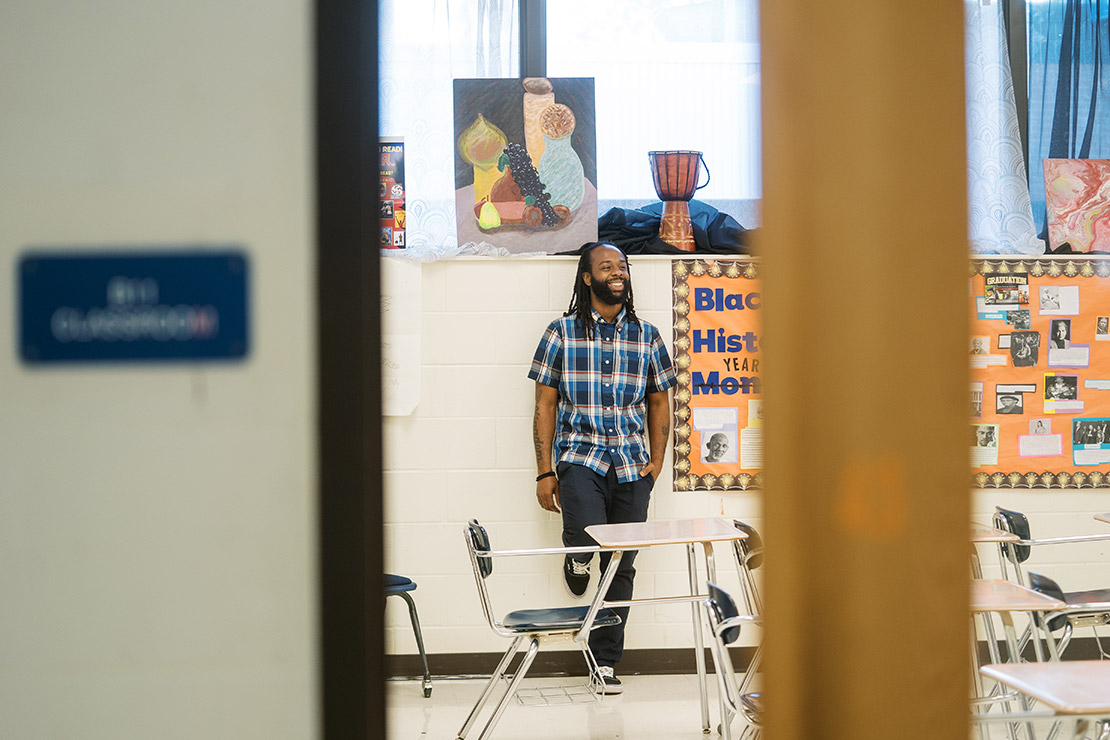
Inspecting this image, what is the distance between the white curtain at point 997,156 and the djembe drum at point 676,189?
1336mm

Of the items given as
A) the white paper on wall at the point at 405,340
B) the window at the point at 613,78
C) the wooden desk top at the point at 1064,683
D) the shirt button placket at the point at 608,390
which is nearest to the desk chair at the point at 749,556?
the shirt button placket at the point at 608,390

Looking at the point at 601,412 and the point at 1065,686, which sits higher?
the point at 601,412

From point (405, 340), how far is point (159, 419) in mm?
3377

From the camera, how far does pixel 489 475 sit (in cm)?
453

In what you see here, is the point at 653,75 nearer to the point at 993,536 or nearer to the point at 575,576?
the point at 575,576

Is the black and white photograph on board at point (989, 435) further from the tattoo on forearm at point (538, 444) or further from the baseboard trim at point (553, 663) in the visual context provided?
the tattoo on forearm at point (538, 444)

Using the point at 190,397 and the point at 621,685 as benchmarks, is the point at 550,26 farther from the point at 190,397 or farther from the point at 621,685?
the point at 190,397

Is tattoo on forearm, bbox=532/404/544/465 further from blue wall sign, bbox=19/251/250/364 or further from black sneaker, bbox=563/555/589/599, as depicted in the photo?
blue wall sign, bbox=19/251/250/364

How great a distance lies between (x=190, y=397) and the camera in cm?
116

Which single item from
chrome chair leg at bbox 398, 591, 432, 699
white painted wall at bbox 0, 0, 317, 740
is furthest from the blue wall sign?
chrome chair leg at bbox 398, 591, 432, 699

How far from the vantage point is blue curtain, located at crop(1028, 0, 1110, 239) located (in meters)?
4.76

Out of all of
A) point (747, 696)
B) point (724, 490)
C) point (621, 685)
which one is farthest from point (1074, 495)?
point (747, 696)

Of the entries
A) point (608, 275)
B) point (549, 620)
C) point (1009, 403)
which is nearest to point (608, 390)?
point (608, 275)

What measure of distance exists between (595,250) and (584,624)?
1.84 meters
